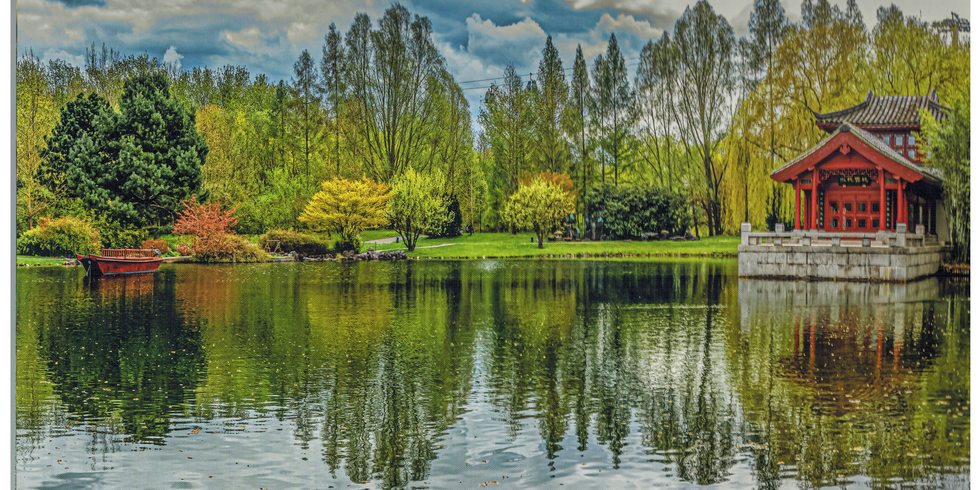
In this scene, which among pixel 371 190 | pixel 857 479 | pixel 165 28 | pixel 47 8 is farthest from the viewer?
→ pixel 371 190

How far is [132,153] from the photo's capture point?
1769 centimetres

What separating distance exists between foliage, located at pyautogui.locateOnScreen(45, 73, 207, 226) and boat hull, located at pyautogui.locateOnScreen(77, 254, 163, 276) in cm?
108

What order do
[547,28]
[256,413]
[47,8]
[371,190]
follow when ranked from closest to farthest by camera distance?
1. [256,413]
2. [47,8]
3. [547,28]
4. [371,190]

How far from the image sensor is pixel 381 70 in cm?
2198

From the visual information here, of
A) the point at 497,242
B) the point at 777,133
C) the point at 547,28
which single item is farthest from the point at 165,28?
the point at 777,133

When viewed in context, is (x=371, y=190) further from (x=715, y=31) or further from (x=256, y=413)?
(x=256, y=413)

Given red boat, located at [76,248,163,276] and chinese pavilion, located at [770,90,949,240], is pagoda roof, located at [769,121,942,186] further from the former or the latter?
red boat, located at [76,248,163,276]

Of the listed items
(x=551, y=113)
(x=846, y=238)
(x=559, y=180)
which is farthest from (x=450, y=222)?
(x=846, y=238)

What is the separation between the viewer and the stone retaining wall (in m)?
15.4

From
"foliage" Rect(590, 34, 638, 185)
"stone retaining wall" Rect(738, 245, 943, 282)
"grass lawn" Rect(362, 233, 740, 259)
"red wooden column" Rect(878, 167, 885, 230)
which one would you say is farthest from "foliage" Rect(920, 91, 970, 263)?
"foliage" Rect(590, 34, 638, 185)

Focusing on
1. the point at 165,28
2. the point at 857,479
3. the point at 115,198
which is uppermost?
the point at 165,28

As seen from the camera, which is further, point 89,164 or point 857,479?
point 89,164

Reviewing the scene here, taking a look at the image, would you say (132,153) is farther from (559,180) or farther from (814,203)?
(814,203)

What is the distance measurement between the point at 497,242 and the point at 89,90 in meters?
10.8
